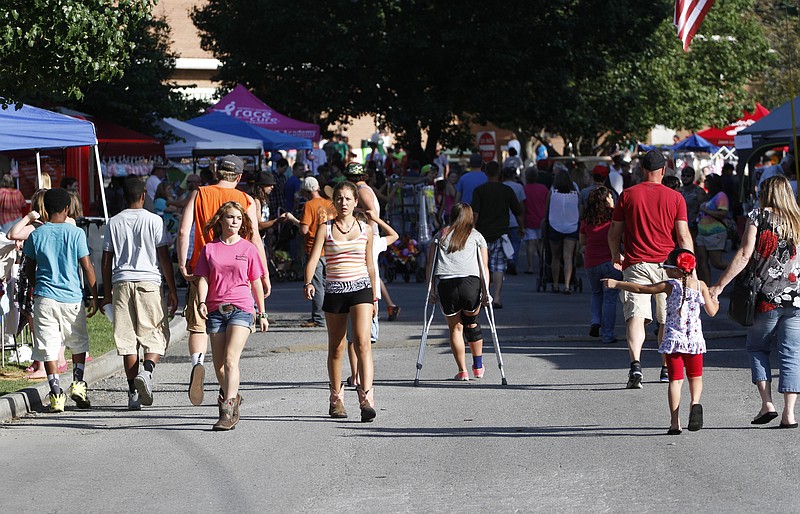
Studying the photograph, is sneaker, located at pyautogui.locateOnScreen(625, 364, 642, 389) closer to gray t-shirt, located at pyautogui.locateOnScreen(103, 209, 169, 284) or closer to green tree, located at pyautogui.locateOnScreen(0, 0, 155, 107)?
gray t-shirt, located at pyautogui.locateOnScreen(103, 209, 169, 284)

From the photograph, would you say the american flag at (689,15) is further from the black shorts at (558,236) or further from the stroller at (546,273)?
the stroller at (546,273)

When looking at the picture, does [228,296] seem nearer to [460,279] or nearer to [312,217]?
[460,279]

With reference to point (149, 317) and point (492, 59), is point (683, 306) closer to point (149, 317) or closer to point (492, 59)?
point (149, 317)

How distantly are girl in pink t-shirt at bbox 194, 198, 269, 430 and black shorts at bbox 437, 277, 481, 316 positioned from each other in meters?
2.55

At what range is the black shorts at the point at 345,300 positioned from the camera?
933 cm

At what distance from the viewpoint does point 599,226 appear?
13.3 meters

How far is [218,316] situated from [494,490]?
2.87 metres

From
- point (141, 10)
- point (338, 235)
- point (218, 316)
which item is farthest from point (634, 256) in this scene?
point (141, 10)

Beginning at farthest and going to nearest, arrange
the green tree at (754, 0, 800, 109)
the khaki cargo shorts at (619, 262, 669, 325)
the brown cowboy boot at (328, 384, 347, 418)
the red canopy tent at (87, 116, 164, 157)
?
the green tree at (754, 0, 800, 109) → the red canopy tent at (87, 116, 164, 157) → the khaki cargo shorts at (619, 262, 669, 325) → the brown cowboy boot at (328, 384, 347, 418)

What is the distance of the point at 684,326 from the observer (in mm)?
8531

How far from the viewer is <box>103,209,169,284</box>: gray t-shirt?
10.0m

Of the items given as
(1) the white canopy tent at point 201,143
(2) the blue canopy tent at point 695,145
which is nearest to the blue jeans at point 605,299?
(1) the white canopy tent at point 201,143

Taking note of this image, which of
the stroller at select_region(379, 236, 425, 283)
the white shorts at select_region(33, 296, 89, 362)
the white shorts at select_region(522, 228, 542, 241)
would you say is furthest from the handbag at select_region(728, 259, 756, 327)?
the white shorts at select_region(522, 228, 542, 241)

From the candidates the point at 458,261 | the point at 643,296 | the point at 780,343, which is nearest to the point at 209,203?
the point at 458,261
